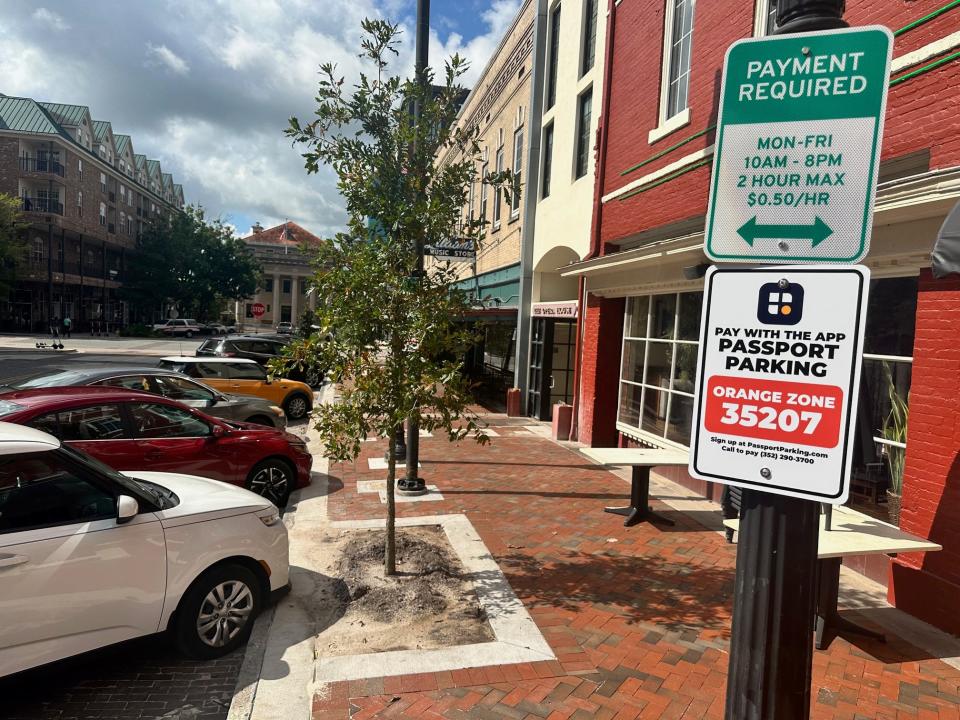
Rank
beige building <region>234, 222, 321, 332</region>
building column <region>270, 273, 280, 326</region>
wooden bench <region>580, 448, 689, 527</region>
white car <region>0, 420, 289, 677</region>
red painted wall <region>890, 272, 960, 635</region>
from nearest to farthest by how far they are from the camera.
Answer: white car <region>0, 420, 289, 677</region>, red painted wall <region>890, 272, 960, 635</region>, wooden bench <region>580, 448, 689, 527</region>, beige building <region>234, 222, 321, 332</region>, building column <region>270, 273, 280, 326</region>

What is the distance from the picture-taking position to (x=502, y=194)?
52.4 feet

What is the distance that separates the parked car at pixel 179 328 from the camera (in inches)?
2129

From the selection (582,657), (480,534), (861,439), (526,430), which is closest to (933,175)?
(861,439)

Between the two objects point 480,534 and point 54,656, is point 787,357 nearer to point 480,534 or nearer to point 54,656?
point 54,656

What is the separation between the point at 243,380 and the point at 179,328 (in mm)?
46081

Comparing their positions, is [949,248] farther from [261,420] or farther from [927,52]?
[261,420]

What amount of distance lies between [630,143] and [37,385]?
29.8 ft

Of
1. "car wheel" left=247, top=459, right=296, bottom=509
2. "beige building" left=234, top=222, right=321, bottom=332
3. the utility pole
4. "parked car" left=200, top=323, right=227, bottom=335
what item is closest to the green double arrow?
the utility pole

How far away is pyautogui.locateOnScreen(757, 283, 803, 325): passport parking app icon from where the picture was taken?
187 centimetres

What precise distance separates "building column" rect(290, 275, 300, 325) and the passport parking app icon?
294ft

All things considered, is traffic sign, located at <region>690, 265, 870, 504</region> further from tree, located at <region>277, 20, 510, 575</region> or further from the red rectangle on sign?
tree, located at <region>277, 20, 510, 575</region>

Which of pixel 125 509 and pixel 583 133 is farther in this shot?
pixel 583 133

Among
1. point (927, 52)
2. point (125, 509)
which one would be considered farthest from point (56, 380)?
point (927, 52)

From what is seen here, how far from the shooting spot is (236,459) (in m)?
7.33
